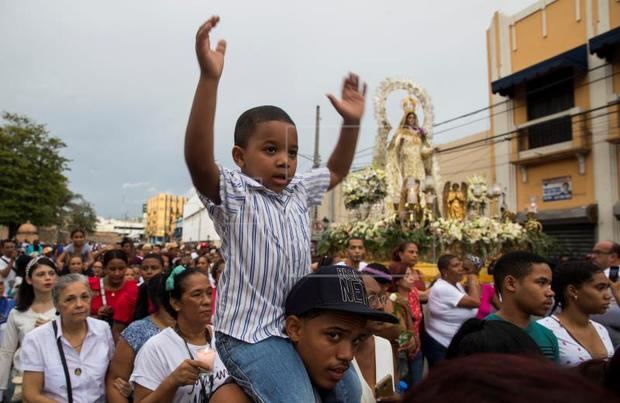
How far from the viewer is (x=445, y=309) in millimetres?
4148

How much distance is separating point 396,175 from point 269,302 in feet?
28.1

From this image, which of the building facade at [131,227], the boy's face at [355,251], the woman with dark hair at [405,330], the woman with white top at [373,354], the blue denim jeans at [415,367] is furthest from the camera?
the boy's face at [355,251]

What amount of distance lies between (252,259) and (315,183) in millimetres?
420

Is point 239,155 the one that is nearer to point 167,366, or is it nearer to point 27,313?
point 167,366

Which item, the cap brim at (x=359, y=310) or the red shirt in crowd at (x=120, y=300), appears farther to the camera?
the red shirt in crowd at (x=120, y=300)

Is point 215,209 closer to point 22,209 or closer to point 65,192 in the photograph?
point 22,209

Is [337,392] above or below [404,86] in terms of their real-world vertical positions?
below

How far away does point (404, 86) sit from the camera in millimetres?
2980

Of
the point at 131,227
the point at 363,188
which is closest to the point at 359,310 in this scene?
the point at 131,227

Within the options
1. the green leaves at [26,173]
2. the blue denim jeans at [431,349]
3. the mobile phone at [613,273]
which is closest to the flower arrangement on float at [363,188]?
the blue denim jeans at [431,349]

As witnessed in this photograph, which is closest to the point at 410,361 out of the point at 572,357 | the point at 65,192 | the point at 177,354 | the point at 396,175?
the point at 572,357

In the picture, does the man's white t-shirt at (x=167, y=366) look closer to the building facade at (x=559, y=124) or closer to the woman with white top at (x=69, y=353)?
the woman with white top at (x=69, y=353)

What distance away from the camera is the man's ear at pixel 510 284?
265 centimetres

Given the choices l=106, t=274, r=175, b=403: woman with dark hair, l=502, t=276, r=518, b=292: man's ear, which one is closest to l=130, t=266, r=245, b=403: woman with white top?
l=106, t=274, r=175, b=403: woman with dark hair
